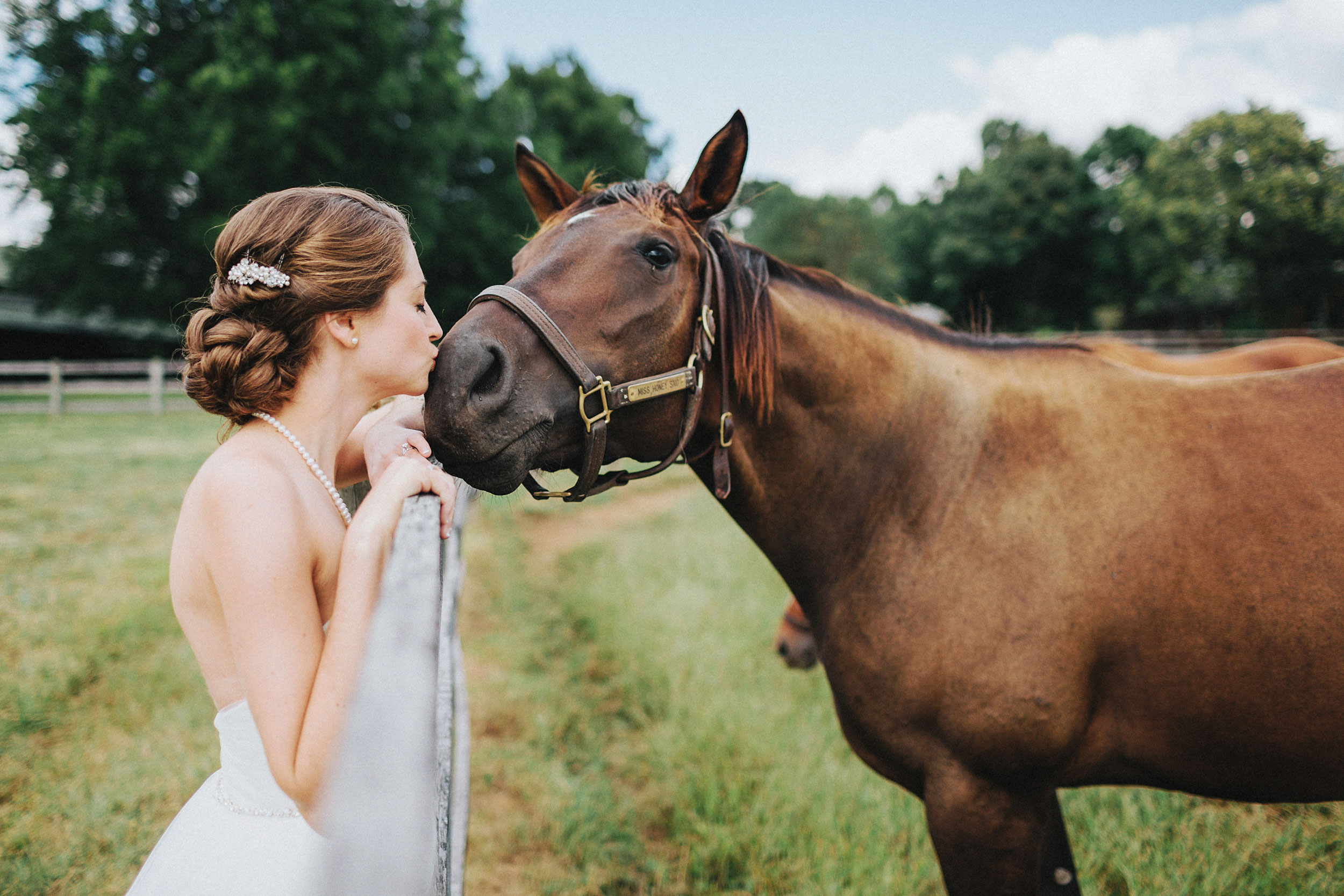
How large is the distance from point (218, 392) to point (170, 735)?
10.8ft

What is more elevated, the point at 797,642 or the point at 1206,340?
the point at 1206,340

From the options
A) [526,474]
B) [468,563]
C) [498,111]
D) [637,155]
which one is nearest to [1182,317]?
[637,155]

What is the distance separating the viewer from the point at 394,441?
1.68 meters

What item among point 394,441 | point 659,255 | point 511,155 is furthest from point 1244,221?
point 394,441

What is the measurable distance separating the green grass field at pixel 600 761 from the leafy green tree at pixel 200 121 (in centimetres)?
1439

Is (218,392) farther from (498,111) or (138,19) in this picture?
(498,111)

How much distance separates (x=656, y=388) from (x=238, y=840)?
142 cm

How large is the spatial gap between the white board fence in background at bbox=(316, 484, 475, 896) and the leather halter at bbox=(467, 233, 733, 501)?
0.85m

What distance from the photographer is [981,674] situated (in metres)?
1.88

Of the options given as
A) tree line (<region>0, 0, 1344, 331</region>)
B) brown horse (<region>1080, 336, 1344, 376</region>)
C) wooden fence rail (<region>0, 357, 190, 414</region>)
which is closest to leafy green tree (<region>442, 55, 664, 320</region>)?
tree line (<region>0, 0, 1344, 331</region>)

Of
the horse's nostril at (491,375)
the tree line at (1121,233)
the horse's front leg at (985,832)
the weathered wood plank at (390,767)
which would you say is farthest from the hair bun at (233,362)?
the tree line at (1121,233)

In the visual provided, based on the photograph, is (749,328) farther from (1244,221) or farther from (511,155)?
(1244,221)

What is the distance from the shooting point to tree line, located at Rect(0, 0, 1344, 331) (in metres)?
19.5

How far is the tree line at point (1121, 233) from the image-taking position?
87.2 feet
